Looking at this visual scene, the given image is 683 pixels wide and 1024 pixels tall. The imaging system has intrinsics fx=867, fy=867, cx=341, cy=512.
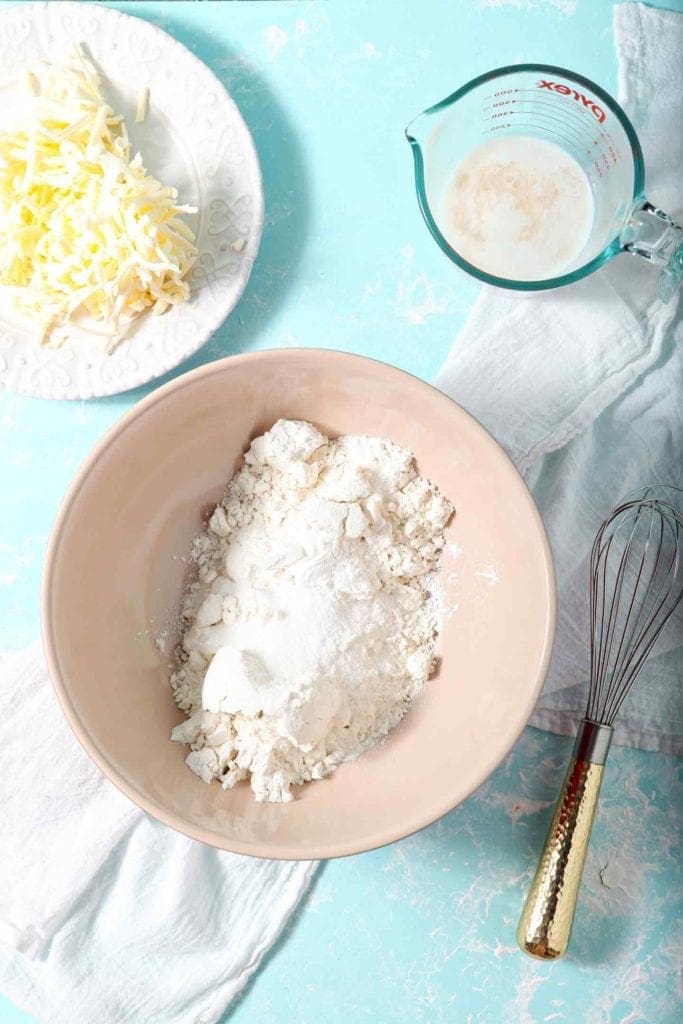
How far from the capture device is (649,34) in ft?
3.96

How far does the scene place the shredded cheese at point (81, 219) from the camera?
109 centimetres

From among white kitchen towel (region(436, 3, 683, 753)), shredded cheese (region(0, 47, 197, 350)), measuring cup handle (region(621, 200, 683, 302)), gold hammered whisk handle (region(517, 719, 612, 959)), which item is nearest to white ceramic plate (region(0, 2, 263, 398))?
shredded cheese (region(0, 47, 197, 350))

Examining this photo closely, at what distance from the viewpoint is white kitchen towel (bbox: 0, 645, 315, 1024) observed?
1.18 m

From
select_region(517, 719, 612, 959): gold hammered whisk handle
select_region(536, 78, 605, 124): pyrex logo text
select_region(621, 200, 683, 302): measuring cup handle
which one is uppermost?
select_region(536, 78, 605, 124): pyrex logo text

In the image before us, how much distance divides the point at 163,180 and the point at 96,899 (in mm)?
985

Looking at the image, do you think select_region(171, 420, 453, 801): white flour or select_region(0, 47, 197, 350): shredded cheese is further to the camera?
select_region(0, 47, 197, 350): shredded cheese

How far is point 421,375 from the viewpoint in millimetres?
1211

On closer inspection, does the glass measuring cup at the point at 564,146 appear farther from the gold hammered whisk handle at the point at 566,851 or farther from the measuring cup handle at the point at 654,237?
the gold hammered whisk handle at the point at 566,851

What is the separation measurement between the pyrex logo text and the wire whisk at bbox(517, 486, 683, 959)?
0.50 meters

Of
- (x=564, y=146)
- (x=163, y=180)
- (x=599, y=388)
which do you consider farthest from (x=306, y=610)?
(x=564, y=146)

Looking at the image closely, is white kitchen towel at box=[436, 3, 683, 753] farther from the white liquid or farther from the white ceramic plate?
the white ceramic plate

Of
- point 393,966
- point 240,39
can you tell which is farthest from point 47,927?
point 240,39

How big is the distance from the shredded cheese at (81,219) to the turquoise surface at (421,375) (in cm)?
12

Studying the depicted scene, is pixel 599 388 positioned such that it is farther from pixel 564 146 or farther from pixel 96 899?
pixel 96 899
